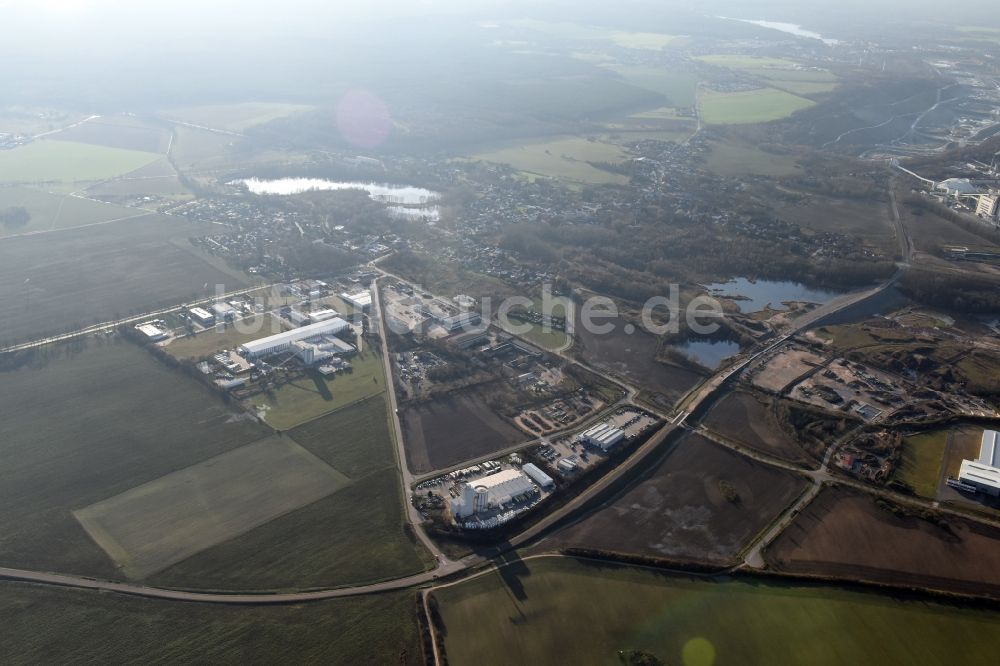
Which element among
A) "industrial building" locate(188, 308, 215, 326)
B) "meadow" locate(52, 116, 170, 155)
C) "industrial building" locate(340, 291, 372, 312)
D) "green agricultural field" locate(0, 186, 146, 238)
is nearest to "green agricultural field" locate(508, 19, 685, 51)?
"meadow" locate(52, 116, 170, 155)

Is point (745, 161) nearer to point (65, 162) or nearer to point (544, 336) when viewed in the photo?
point (544, 336)

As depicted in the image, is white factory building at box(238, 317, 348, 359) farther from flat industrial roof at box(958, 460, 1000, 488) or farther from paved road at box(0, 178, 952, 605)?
flat industrial roof at box(958, 460, 1000, 488)

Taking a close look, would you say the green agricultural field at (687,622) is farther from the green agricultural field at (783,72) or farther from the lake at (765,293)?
the green agricultural field at (783,72)

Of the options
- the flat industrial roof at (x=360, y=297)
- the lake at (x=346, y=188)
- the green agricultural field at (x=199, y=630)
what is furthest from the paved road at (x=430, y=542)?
the lake at (x=346, y=188)

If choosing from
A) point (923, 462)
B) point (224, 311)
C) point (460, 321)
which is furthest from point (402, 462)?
point (923, 462)

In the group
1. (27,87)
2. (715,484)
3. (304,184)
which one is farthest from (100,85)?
(715,484)

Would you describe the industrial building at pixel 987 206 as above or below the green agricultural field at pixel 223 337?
above
